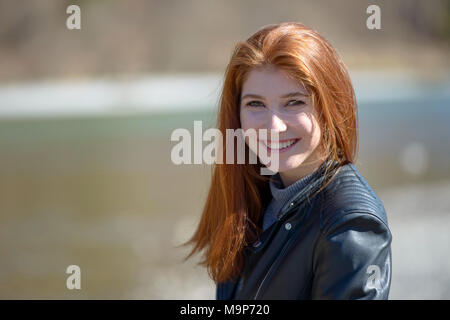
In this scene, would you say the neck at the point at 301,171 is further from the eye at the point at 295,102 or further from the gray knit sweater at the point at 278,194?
the eye at the point at 295,102

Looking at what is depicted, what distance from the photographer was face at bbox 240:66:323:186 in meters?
1.72

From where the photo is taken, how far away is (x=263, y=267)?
70.1 inches

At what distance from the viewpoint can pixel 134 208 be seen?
7.35 m

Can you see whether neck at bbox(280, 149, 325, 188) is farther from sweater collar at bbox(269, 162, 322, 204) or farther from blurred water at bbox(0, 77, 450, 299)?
blurred water at bbox(0, 77, 450, 299)

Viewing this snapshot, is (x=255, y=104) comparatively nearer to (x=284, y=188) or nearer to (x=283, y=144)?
(x=283, y=144)

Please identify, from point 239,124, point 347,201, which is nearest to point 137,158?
point 239,124

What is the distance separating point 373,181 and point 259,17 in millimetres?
37956

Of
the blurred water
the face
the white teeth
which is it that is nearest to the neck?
the face

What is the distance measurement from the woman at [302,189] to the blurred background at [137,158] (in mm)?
504

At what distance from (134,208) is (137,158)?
3.77 m

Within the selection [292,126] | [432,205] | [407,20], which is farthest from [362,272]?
[407,20]
